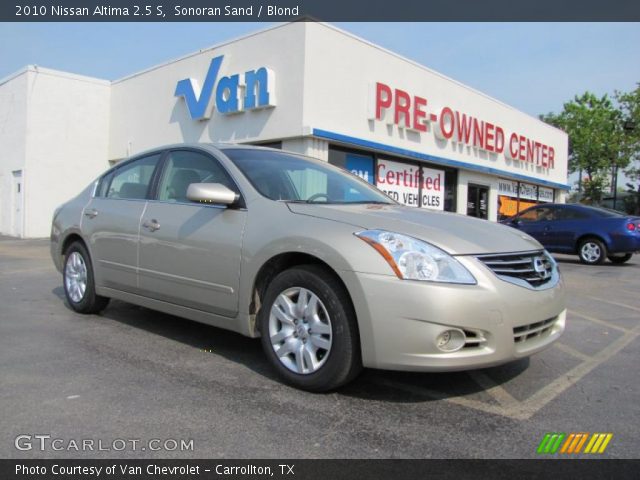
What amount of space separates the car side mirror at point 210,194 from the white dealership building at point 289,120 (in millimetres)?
9187

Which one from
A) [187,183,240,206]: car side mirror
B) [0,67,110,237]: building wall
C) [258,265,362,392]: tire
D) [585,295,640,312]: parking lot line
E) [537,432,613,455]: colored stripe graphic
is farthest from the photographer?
[0,67,110,237]: building wall

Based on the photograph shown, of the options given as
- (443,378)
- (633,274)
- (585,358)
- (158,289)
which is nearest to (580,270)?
(633,274)

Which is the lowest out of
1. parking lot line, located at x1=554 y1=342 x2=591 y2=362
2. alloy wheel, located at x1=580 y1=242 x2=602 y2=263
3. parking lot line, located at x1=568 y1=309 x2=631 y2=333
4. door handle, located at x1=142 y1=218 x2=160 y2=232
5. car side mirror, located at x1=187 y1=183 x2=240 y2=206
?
parking lot line, located at x1=554 y1=342 x2=591 y2=362

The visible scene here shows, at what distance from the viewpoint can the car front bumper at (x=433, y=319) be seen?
2.91 m

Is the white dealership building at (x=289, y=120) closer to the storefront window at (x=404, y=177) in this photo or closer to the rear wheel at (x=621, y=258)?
the storefront window at (x=404, y=177)

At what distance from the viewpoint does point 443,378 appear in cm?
365

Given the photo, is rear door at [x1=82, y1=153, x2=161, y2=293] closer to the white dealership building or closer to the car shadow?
the car shadow

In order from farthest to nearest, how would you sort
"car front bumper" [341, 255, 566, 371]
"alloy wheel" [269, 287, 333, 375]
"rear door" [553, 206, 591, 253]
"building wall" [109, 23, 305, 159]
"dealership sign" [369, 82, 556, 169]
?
1. "dealership sign" [369, 82, 556, 169]
2. "building wall" [109, 23, 305, 159]
3. "rear door" [553, 206, 591, 253]
4. "alloy wheel" [269, 287, 333, 375]
5. "car front bumper" [341, 255, 566, 371]

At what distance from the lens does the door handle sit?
436cm

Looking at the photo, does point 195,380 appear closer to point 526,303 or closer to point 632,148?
point 526,303

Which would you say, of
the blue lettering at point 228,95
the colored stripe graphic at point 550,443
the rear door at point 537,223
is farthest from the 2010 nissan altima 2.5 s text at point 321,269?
the blue lettering at point 228,95

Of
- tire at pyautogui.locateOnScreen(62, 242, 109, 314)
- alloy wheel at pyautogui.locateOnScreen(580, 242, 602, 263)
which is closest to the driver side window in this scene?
tire at pyautogui.locateOnScreen(62, 242, 109, 314)

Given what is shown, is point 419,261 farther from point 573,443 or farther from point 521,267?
point 573,443

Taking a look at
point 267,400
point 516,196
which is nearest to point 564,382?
point 267,400
